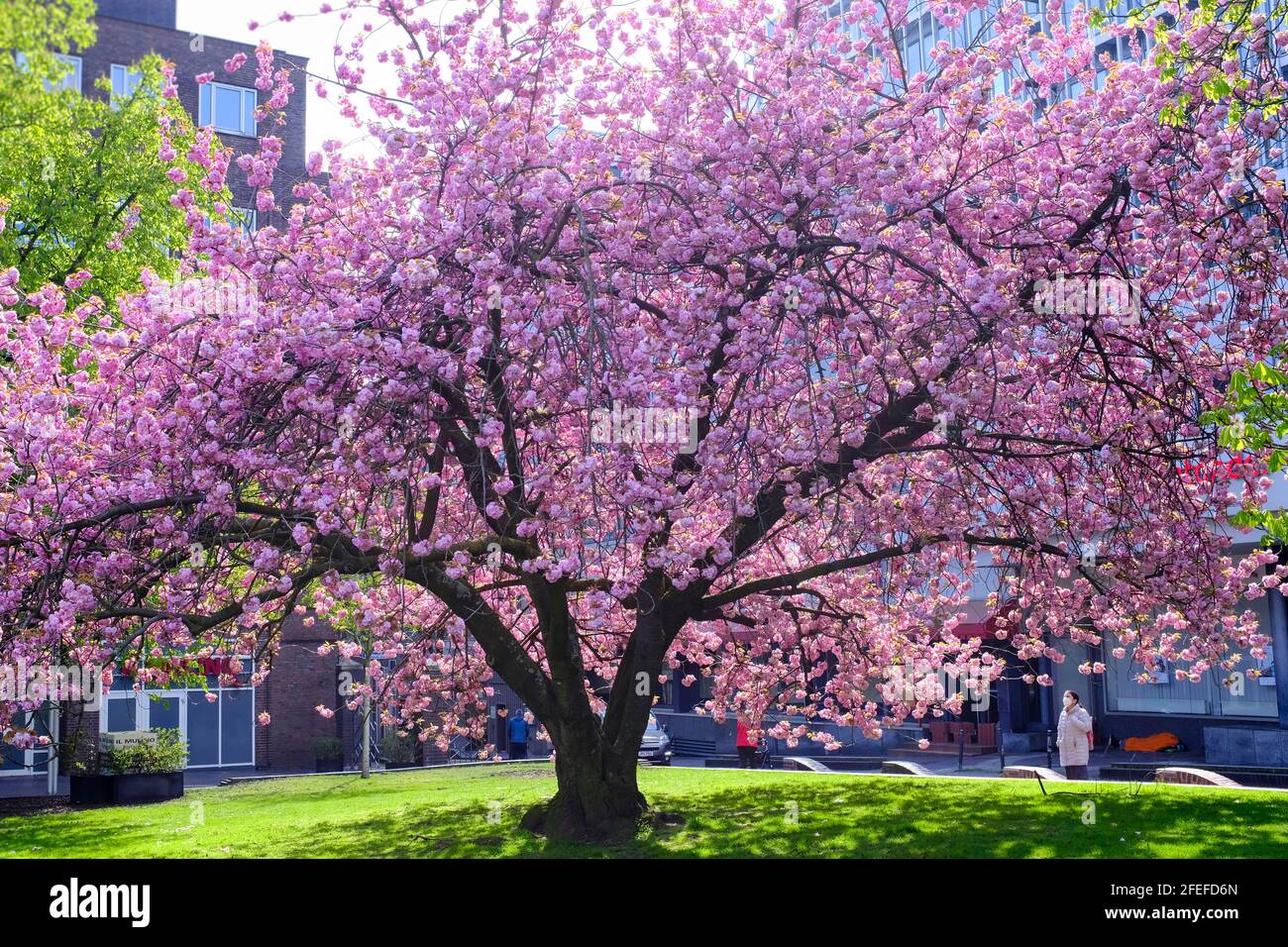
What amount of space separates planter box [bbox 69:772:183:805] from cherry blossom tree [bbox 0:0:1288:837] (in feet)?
39.5

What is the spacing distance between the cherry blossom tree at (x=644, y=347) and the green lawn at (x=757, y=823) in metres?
1.30

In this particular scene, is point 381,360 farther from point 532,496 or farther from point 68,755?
point 68,755

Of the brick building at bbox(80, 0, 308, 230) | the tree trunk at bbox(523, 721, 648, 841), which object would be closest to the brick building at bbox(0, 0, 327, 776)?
the brick building at bbox(80, 0, 308, 230)

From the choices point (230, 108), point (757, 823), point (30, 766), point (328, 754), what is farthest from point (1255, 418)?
point (230, 108)

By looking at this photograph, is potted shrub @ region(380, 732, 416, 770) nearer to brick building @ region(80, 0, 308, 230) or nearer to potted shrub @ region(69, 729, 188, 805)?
potted shrub @ region(69, 729, 188, 805)

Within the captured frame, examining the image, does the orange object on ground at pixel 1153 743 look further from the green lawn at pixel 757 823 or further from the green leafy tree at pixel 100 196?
the green leafy tree at pixel 100 196

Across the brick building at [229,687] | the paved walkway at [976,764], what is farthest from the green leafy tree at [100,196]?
the brick building at [229,687]

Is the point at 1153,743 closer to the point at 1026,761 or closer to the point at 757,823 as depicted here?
the point at 1026,761

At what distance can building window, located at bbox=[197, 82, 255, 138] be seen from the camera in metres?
37.2

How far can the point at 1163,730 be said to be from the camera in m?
29.2

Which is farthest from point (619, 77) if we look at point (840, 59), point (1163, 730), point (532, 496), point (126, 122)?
point (1163, 730)

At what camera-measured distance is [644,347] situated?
10344 mm

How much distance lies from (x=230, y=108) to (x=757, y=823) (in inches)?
1243

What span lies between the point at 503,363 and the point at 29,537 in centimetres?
407
